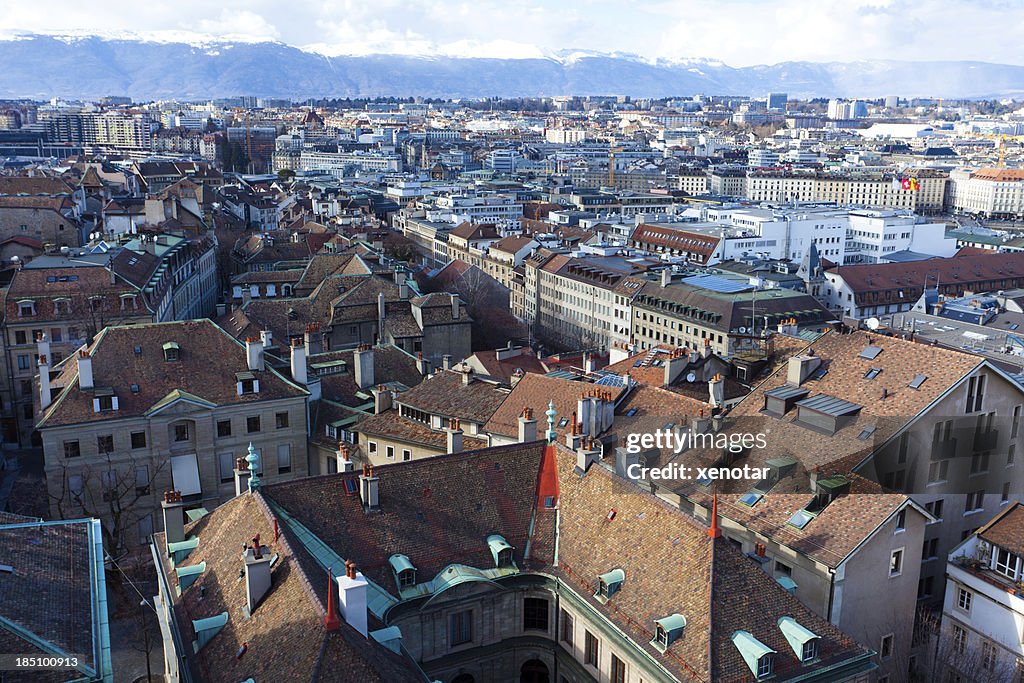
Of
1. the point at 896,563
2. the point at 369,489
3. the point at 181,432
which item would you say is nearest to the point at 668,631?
the point at 369,489

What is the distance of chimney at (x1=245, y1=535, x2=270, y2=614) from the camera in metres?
33.4

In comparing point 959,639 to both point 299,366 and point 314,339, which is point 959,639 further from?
point 314,339

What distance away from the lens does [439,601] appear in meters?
38.5

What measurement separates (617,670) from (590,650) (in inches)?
80.9

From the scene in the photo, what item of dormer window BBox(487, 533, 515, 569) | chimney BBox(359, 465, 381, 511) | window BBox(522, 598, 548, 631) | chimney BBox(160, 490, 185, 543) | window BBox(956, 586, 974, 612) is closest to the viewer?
chimney BBox(359, 465, 381, 511)

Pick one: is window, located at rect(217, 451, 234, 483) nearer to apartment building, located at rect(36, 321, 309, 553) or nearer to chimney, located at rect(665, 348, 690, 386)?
apartment building, located at rect(36, 321, 309, 553)

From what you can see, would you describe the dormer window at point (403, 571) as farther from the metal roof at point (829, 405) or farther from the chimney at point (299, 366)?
the chimney at point (299, 366)

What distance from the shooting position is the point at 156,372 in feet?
209

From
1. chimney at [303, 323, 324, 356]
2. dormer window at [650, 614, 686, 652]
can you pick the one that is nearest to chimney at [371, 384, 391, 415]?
chimney at [303, 323, 324, 356]

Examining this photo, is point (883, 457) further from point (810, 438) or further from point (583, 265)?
point (583, 265)

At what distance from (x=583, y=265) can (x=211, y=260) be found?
56334 millimetres

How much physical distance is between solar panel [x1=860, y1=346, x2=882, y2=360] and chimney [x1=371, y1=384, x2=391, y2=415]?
32.6 meters

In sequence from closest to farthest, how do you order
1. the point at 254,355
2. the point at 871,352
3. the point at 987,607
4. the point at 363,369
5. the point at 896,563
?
the point at 987,607
the point at 896,563
the point at 871,352
the point at 254,355
the point at 363,369

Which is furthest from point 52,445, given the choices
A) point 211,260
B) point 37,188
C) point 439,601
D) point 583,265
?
point 37,188
